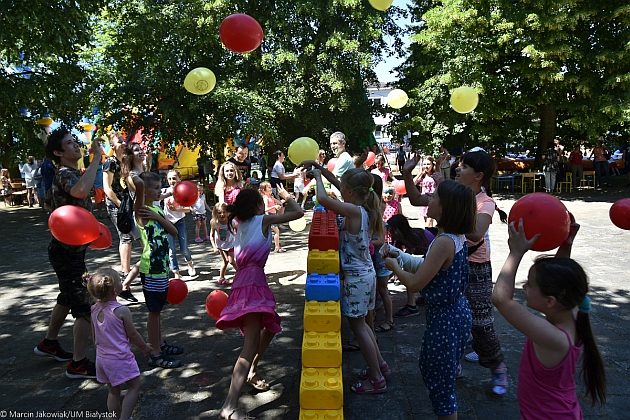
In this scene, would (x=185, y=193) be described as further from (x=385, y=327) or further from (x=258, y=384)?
(x=385, y=327)

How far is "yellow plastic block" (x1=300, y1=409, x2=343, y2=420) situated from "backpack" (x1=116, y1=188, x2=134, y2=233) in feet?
13.9

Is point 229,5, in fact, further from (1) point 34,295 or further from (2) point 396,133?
(1) point 34,295

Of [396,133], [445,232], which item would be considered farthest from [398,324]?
[396,133]

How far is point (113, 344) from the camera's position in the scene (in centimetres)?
341

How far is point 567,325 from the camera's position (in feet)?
7.33

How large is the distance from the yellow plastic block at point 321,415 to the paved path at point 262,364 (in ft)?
2.66

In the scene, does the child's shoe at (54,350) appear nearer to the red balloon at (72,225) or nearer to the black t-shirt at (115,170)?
the red balloon at (72,225)

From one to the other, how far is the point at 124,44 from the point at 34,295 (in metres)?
13.7

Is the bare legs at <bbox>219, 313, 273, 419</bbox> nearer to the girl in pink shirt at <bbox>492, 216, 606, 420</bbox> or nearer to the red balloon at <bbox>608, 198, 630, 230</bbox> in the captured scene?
the girl in pink shirt at <bbox>492, 216, 606, 420</bbox>

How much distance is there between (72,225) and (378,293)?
3270mm

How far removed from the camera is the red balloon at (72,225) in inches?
154

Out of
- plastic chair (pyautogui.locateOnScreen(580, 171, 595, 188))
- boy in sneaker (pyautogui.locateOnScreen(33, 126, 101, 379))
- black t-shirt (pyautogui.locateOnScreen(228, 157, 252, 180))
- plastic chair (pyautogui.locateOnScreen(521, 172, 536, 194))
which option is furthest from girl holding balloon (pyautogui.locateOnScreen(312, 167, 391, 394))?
plastic chair (pyautogui.locateOnScreen(580, 171, 595, 188))

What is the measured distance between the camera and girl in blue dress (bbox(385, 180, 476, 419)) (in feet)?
9.77

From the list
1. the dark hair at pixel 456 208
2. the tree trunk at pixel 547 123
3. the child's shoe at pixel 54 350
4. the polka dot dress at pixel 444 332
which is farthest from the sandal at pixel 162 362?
the tree trunk at pixel 547 123
